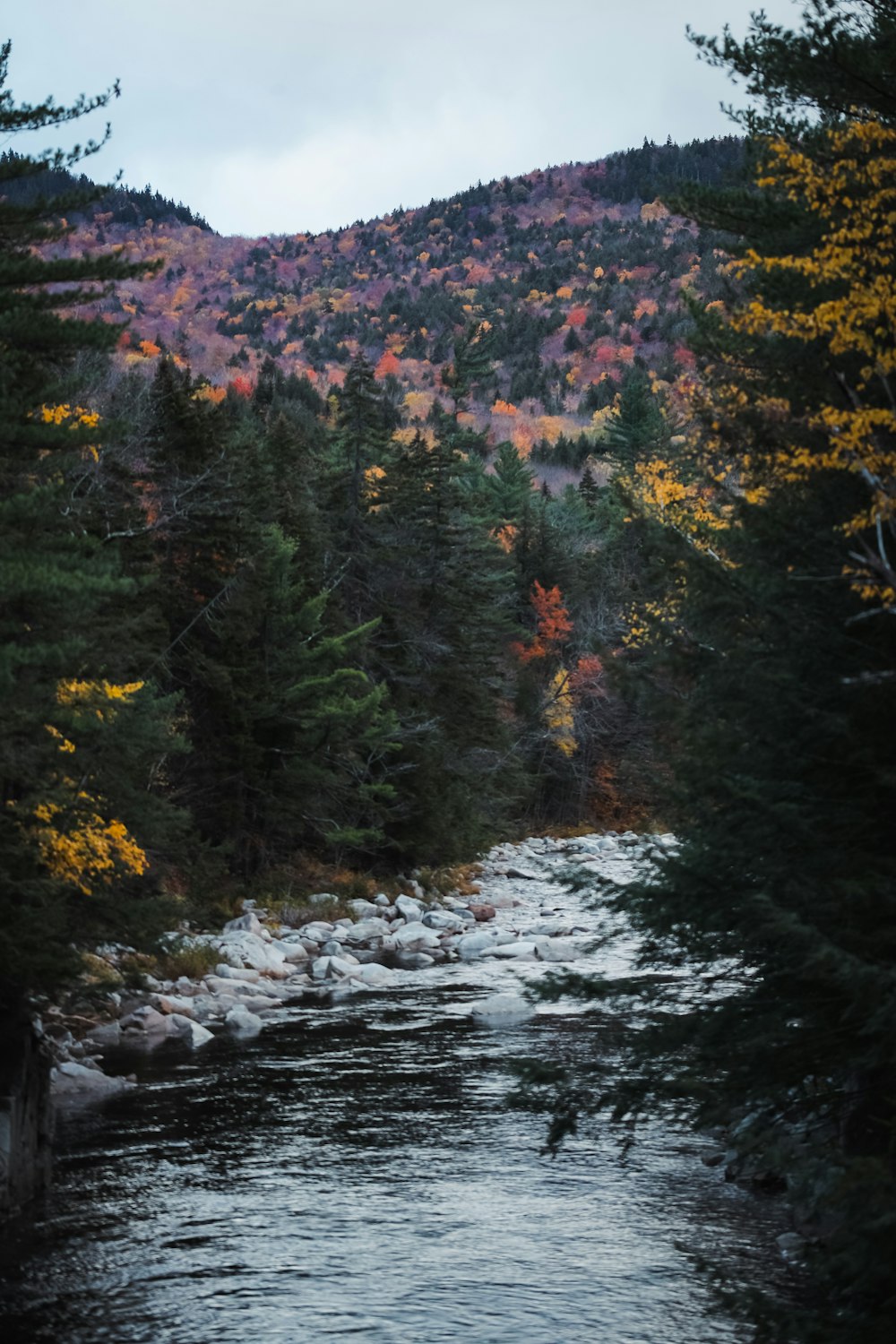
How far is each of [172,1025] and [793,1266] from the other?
1014 cm

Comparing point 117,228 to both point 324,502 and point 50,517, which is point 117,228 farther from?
point 50,517

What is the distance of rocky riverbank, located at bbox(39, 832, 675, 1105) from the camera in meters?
16.0

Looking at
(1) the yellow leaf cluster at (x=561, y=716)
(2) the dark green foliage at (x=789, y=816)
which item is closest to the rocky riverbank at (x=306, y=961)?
(2) the dark green foliage at (x=789, y=816)

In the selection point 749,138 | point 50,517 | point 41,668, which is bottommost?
point 41,668

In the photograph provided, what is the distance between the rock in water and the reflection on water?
2431 millimetres

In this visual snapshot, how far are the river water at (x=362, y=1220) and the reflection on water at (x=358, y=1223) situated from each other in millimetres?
24

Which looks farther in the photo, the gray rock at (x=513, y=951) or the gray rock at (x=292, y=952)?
the gray rock at (x=513, y=951)

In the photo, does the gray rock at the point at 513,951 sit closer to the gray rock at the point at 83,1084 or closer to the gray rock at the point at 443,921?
the gray rock at the point at 443,921

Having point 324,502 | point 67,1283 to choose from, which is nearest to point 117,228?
point 324,502

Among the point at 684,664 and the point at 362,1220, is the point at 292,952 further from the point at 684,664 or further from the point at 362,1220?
the point at 684,664

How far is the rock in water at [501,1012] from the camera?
57.8 ft

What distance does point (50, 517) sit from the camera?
452 inches

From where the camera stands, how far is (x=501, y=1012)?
1825cm

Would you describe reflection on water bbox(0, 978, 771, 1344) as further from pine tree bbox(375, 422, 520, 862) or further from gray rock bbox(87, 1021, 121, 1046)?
pine tree bbox(375, 422, 520, 862)
